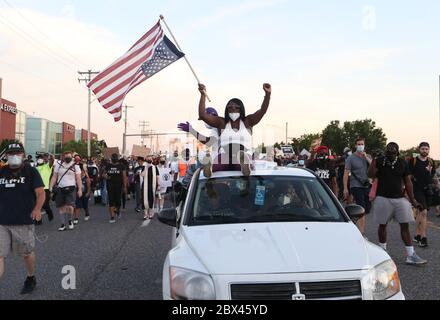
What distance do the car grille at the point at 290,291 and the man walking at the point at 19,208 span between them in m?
3.33

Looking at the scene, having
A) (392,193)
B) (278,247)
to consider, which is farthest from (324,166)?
(278,247)

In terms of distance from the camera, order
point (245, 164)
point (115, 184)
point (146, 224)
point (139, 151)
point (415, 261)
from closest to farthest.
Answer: point (245, 164) → point (415, 261) → point (146, 224) → point (115, 184) → point (139, 151)

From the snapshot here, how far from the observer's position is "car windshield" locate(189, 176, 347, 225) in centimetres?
436

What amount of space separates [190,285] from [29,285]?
10.5 ft

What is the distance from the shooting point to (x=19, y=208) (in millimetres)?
5742

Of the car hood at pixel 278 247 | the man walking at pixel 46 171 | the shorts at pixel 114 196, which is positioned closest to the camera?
the car hood at pixel 278 247

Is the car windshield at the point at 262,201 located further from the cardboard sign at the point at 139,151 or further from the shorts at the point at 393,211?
the cardboard sign at the point at 139,151

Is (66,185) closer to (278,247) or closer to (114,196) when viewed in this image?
(114,196)

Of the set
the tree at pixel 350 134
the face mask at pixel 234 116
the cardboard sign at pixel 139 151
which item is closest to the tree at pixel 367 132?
the tree at pixel 350 134

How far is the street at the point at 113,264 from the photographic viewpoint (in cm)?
566

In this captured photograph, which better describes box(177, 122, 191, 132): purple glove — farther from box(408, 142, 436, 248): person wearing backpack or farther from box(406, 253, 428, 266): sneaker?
box(408, 142, 436, 248): person wearing backpack

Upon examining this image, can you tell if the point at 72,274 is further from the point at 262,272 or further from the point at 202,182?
the point at 262,272

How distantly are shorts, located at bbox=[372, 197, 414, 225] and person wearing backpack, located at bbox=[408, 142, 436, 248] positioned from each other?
1395mm

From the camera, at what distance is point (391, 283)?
140 inches
